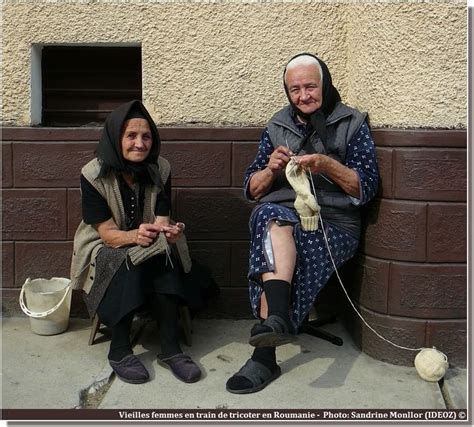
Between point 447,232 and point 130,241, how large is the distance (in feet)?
5.12

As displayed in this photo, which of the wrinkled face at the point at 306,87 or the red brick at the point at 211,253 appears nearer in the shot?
the wrinkled face at the point at 306,87

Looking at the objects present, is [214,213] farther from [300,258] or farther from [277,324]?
[277,324]

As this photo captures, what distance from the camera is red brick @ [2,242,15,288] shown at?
13.1 feet

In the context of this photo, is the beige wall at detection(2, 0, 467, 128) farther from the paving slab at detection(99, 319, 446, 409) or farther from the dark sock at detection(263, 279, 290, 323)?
the paving slab at detection(99, 319, 446, 409)

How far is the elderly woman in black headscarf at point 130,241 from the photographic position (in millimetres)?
3262

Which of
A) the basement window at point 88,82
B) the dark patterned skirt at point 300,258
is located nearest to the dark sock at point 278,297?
the dark patterned skirt at point 300,258

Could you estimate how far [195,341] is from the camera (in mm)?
3682

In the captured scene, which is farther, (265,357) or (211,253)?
(211,253)

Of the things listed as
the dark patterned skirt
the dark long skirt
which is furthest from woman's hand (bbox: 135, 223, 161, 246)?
the dark patterned skirt

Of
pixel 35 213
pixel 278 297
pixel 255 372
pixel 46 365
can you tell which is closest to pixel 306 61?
pixel 278 297

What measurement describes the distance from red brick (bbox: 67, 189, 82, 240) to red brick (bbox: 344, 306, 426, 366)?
5.74ft

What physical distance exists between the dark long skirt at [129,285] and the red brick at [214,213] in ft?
1.87

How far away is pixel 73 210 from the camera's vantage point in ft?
12.9

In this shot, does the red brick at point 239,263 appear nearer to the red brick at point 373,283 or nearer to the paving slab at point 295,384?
the paving slab at point 295,384
